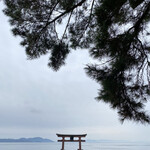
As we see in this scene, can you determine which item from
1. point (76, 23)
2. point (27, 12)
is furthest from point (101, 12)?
point (27, 12)

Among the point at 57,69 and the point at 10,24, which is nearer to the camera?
the point at 10,24

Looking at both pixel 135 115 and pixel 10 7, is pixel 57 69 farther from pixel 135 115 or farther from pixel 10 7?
pixel 135 115

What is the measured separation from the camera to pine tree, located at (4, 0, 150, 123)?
1.96 metres

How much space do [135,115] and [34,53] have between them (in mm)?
1991

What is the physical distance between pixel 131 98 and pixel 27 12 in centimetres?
208

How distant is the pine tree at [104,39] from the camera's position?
196cm

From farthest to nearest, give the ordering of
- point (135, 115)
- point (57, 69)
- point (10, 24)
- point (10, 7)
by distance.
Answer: point (57, 69), point (10, 24), point (10, 7), point (135, 115)

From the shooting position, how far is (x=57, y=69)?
310 centimetres

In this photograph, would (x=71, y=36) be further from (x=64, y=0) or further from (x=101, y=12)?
(x=101, y=12)

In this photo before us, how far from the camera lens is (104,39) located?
1994 mm

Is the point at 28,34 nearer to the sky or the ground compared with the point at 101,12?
nearer to the sky

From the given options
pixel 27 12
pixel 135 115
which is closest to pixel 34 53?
pixel 27 12

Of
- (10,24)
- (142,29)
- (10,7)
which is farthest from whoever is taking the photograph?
(10,24)

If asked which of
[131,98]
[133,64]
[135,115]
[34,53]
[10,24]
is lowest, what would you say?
[135,115]
